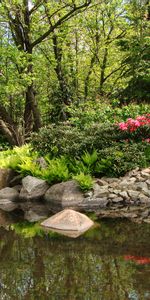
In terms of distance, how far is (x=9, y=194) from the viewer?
11.1m

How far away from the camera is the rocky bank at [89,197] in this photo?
31.2 feet

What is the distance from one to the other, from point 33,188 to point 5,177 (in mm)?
1408

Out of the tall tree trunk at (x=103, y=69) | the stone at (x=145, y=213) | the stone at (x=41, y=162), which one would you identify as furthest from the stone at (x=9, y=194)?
the tall tree trunk at (x=103, y=69)

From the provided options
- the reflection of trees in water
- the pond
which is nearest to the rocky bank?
the pond

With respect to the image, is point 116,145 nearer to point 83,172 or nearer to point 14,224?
point 83,172

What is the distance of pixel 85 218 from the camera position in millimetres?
7973

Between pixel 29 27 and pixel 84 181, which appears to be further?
pixel 29 27

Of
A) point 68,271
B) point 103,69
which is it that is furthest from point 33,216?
point 103,69

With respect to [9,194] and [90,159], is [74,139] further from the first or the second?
[9,194]

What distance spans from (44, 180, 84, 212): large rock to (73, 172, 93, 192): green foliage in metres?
0.16

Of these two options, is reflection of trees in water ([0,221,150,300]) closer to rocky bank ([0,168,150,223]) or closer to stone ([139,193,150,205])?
rocky bank ([0,168,150,223])

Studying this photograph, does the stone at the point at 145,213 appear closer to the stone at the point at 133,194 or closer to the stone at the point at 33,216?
the stone at the point at 133,194

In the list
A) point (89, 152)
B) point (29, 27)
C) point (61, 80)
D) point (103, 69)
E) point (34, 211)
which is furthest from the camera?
point (103, 69)

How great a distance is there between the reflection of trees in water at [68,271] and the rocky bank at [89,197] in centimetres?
245
